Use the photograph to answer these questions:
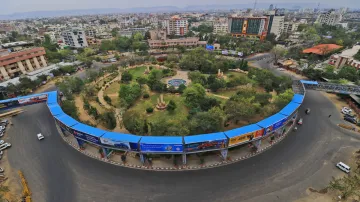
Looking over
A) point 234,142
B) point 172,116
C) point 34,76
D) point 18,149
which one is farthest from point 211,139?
point 34,76

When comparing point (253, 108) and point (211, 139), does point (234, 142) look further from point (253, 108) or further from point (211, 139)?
point (253, 108)

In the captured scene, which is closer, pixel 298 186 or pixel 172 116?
pixel 298 186

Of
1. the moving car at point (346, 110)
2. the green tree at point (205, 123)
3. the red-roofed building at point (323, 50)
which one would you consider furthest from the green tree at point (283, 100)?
the red-roofed building at point (323, 50)

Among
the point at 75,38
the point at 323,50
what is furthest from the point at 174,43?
the point at 323,50

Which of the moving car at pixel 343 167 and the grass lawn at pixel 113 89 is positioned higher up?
the moving car at pixel 343 167

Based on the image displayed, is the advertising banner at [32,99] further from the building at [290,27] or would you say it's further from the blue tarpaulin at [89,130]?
the building at [290,27]

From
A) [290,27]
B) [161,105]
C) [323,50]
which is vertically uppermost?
[290,27]

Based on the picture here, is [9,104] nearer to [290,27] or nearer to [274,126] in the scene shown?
[274,126]
